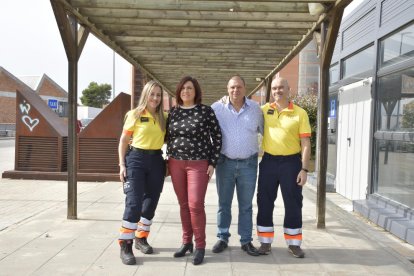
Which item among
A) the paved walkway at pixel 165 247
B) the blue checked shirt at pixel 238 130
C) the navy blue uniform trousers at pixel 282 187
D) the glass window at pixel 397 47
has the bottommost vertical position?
the paved walkway at pixel 165 247

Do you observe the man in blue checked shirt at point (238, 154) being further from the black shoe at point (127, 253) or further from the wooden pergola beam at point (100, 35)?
the wooden pergola beam at point (100, 35)

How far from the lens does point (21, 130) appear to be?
31.9 feet

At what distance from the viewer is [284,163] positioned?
415 centimetres

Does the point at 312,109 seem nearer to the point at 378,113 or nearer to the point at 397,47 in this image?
the point at 378,113

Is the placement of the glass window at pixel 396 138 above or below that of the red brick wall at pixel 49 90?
below

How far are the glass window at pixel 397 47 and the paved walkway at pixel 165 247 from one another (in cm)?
233

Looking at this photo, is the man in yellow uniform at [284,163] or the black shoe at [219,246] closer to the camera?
the man in yellow uniform at [284,163]

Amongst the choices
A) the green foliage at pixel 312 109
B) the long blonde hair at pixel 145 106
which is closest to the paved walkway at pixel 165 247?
the long blonde hair at pixel 145 106

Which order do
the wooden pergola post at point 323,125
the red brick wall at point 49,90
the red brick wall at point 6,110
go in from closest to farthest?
the wooden pergola post at point 323,125 → the red brick wall at point 6,110 → the red brick wall at point 49,90

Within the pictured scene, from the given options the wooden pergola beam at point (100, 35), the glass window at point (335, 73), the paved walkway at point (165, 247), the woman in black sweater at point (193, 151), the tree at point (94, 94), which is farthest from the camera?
the tree at point (94, 94)

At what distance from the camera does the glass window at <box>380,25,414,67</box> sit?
5500 mm

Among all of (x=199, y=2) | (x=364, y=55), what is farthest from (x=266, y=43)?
(x=199, y=2)

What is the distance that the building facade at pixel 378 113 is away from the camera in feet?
18.3

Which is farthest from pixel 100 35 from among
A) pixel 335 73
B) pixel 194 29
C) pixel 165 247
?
pixel 335 73
